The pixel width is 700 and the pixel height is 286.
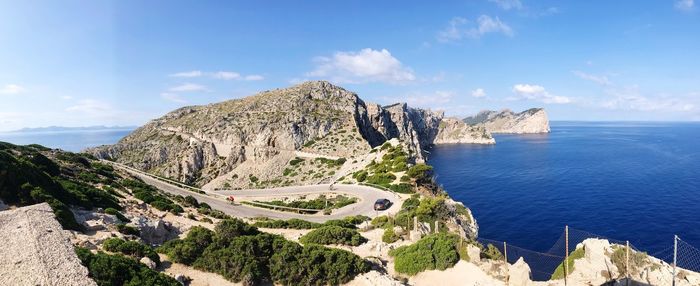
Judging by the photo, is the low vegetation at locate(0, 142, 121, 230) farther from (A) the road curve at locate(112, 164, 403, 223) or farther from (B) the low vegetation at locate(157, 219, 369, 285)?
(A) the road curve at locate(112, 164, 403, 223)

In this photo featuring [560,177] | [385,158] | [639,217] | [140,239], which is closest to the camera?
[140,239]

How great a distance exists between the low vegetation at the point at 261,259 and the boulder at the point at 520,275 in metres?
7.57

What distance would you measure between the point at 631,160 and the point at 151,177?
467ft

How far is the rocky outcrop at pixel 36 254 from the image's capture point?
1217cm

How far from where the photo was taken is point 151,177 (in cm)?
7131

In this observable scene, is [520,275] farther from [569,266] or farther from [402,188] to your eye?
[402,188]

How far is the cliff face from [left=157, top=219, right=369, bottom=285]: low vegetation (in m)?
63.6

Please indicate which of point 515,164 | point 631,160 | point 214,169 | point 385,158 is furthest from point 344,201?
point 631,160

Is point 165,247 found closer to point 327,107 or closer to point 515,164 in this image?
point 327,107

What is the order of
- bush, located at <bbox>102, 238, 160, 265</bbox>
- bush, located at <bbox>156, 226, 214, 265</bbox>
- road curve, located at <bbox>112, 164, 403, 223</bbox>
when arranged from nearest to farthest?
1. bush, located at <bbox>102, 238, 160, 265</bbox>
2. bush, located at <bbox>156, 226, 214, 265</bbox>
3. road curve, located at <bbox>112, 164, 403, 223</bbox>

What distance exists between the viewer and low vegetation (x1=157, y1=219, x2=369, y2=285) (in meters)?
18.5

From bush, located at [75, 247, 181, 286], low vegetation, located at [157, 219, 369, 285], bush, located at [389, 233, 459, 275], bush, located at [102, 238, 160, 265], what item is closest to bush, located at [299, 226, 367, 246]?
bush, located at [389, 233, 459, 275]

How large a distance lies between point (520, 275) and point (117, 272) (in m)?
18.2

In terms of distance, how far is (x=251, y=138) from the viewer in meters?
105
